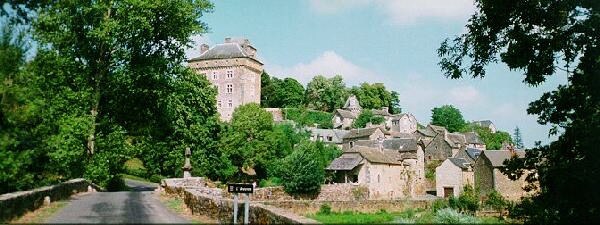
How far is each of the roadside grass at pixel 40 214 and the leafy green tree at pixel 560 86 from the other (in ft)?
55.7

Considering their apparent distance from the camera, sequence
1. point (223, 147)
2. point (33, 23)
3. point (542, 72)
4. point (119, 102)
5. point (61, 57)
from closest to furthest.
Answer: point (542, 72), point (33, 23), point (61, 57), point (119, 102), point (223, 147)

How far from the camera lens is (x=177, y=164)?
2098 inches

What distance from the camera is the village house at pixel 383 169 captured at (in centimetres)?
5741

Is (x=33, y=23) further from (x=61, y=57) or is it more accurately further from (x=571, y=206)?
(x=571, y=206)

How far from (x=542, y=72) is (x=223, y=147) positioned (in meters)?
43.7

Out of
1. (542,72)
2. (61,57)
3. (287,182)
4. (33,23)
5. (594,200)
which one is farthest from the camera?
(287,182)

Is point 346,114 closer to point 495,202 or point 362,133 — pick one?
point 362,133

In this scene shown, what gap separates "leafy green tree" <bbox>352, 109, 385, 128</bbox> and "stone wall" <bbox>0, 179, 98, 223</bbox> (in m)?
90.1

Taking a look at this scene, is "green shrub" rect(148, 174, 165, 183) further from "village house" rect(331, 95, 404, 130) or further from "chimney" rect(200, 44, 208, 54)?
"village house" rect(331, 95, 404, 130)

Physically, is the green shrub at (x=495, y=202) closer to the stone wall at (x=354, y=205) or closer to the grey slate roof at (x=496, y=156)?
the stone wall at (x=354, y=205)

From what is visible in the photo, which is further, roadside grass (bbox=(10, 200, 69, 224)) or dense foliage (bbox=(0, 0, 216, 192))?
dense foliage (bbox=(0, 0, 216, 192))

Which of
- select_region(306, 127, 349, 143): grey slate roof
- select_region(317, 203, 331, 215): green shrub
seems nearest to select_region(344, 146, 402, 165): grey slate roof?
select_region(317, 203, 331, 215): green shrub

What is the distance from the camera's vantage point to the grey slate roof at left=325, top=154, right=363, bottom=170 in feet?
188

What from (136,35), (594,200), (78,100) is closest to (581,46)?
(594,200)
